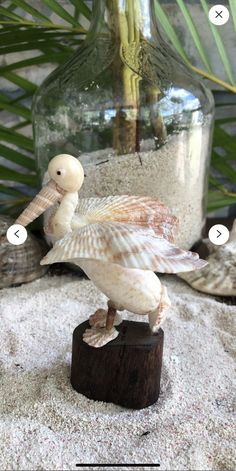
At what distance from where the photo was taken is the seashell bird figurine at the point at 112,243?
492 mm

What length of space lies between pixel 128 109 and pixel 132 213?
0.99ft

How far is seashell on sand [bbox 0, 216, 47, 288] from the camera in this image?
0.83 m

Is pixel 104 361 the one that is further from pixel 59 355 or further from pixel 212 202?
pixel 212 202

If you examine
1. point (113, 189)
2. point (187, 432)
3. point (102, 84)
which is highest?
point (102, 84)

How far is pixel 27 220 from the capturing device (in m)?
0.54

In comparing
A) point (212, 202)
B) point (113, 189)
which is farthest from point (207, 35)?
point (113, 189)

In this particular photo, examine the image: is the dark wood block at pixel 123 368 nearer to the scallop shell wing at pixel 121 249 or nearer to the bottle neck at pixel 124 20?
the scallop shell wing at pixel 121 249

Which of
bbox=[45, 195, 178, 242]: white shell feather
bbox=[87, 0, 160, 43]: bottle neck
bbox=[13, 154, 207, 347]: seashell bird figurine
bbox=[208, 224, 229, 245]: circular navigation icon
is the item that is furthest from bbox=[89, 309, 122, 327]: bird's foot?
bbox=[87, 0, 160, 43]: bottle neck

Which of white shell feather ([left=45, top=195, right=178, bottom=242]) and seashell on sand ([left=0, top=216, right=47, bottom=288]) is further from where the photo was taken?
seashell on sand ([left=0, top=216, right=47, bottom=288])

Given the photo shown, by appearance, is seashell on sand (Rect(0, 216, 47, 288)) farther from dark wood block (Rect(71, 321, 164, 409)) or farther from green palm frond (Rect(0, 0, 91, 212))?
dark wood block (Rect(71, 321, 164, 409))

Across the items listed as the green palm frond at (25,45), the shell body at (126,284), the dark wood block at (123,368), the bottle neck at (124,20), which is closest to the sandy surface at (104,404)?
the dark wood block at (123,368)

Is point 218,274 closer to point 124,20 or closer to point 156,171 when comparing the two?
point 156,171

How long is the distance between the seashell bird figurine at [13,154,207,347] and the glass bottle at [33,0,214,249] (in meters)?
0.25

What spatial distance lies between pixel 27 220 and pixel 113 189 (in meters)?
0.29
